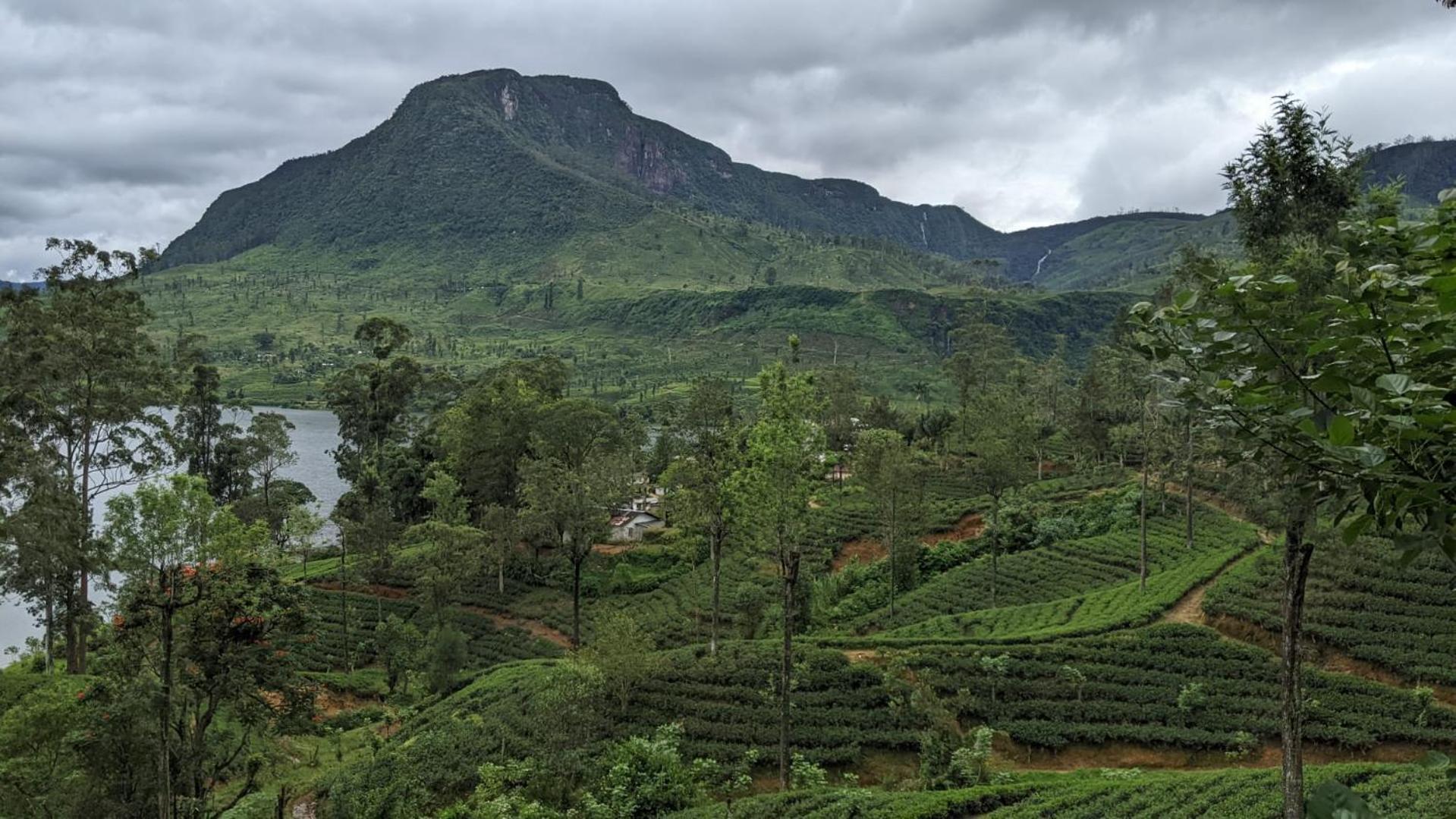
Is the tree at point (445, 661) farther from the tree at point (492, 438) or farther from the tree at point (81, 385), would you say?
the tree at point (492, 438)

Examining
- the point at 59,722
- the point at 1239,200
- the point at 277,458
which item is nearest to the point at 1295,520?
the point at 1239,200

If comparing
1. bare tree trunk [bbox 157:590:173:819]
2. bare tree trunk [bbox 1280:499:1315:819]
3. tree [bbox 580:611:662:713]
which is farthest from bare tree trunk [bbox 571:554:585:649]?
bare tree trunk [bbox 1280:499:1315:819]

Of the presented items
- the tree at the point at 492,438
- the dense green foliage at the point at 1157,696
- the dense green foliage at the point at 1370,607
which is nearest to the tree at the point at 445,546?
the tree at the point at 492,438

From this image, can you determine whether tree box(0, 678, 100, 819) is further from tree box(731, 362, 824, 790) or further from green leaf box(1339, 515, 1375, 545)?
green leaf box(1339, 515, 1375, 545)

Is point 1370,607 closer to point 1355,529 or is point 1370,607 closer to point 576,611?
point 576,611

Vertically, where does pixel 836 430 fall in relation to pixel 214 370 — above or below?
below

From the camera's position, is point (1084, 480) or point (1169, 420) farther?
point (1084, 480)

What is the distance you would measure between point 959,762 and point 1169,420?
96.2 feet

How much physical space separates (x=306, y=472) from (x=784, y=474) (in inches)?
3712

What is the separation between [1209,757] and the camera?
1945 centimetres

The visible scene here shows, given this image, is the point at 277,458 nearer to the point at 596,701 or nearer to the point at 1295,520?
the point at 596,701

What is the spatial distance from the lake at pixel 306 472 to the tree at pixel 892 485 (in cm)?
2940

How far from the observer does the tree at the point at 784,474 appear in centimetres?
1645

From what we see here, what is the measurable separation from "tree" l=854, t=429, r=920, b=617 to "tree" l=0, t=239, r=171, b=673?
1138 inches
